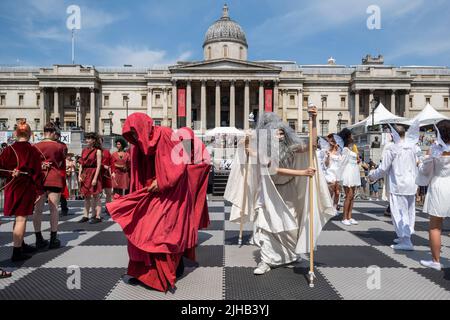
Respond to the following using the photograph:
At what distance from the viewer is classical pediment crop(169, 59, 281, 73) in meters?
54.2

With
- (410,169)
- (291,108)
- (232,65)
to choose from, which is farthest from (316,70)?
(410,169)

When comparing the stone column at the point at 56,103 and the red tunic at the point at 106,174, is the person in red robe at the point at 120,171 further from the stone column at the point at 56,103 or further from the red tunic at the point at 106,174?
the stone column at the point at 56,103

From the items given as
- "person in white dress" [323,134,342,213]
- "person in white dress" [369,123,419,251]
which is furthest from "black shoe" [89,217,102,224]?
"person in white dress" [369,123,419,251]

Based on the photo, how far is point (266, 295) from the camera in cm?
366

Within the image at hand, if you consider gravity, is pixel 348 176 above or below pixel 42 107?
below

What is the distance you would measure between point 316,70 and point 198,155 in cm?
6423

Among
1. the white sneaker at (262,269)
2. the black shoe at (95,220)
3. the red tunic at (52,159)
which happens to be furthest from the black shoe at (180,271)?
the black shoe at (95,220)

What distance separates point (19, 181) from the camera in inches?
194

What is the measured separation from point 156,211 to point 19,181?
2447 millimetres

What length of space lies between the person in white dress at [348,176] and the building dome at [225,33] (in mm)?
56469

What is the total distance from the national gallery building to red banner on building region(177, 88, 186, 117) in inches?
6.3

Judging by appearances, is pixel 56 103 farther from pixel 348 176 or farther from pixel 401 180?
pixel 401 180

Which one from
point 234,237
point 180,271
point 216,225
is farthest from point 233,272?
point 216,225

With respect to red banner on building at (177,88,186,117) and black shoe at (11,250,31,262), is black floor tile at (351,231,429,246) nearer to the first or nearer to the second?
black shoe at (11,250,31,262)
